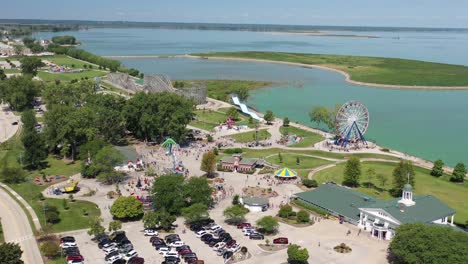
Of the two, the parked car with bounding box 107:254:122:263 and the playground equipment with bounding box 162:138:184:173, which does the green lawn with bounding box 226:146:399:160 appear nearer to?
the playground equipment with bounding box 162:138:184:173

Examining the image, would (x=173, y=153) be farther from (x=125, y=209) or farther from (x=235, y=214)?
(x=235, y=214)

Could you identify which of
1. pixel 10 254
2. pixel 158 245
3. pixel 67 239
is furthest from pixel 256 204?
pixel 10 254

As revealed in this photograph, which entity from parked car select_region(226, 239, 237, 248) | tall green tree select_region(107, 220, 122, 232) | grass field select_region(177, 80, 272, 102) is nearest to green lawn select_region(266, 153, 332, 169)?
parked car select_region(226, 239, 237, 248)

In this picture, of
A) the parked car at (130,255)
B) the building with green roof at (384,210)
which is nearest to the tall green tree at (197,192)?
the parked car at (130,255)

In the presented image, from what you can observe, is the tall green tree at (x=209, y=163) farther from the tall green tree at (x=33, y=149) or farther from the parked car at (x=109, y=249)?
the tall green tree at (x=33, y=149)

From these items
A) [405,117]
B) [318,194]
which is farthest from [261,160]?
[405,117]

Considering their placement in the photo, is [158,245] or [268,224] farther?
[268,224]
